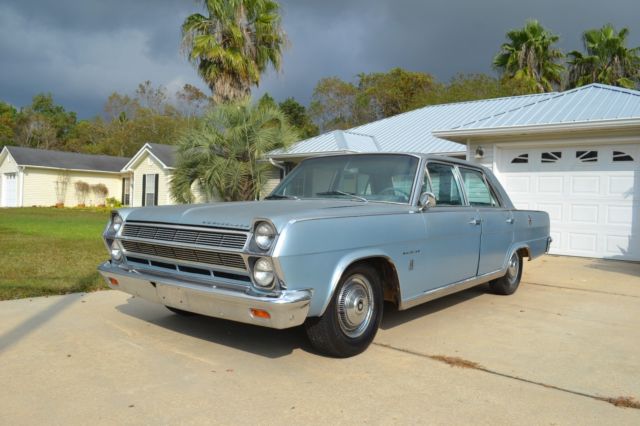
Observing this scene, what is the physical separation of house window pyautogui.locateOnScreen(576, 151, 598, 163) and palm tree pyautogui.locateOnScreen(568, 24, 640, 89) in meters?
Result: 19.8

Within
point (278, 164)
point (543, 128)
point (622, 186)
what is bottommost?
point (622, 186)

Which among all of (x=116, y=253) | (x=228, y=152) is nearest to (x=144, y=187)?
(x=228, y=152)

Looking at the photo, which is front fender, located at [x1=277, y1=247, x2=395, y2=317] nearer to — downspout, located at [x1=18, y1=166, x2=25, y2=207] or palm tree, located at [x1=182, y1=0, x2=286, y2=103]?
palm tree, located at [x1=182, y1=0, x2=286, y2=103]

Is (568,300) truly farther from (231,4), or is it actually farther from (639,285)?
(231,4)

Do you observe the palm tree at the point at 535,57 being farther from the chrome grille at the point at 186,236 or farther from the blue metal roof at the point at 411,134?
the chrome grille at the point at 186,236

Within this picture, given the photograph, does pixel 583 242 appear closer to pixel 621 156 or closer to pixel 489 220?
pixel 621 156

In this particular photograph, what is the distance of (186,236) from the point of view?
156 inches

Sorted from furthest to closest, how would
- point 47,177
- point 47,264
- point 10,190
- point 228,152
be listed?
point 10,190 < point 47,177 < point 228,152 < point 47,264

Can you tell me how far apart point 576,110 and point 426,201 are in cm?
774

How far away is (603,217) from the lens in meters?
10.2

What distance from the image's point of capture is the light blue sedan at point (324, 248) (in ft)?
11.6

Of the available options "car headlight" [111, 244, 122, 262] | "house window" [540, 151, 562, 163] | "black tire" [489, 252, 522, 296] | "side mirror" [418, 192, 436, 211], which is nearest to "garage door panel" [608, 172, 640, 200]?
"house window" [540, 151, 562, 163]

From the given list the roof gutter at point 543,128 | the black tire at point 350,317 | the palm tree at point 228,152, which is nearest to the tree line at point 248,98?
the palm tree at point 228,152

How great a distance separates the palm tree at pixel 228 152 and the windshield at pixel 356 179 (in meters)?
8.69
